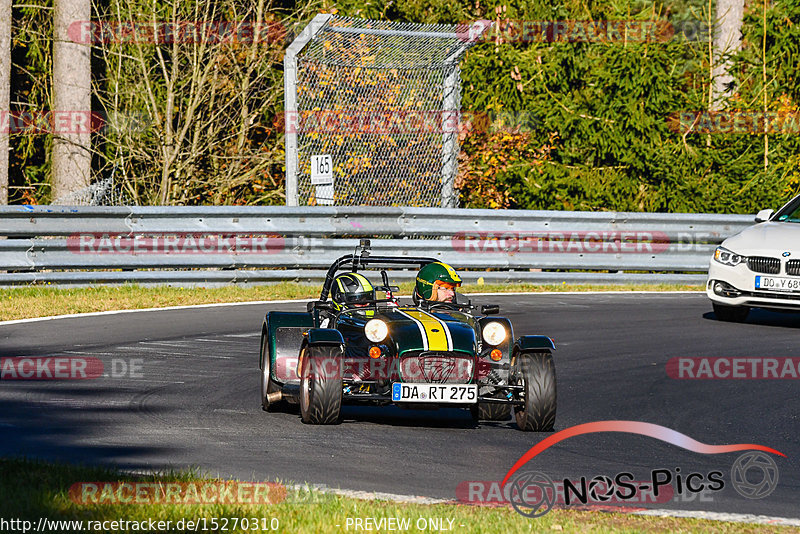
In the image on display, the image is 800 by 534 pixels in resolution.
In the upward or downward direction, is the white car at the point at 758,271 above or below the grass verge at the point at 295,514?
above

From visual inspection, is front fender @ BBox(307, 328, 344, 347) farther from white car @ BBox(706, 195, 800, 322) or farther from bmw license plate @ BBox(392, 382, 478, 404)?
white car @ BBox(706, 195, 800, 322)

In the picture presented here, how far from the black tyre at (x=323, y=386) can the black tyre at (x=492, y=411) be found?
38.1 inches

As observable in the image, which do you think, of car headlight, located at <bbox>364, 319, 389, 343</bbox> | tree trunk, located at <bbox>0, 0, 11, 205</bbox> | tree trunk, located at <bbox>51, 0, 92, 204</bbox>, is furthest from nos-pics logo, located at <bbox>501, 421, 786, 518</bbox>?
tree trunk, located at <bbox>0, 0, 11, 205</bbox>

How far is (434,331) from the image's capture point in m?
8.18


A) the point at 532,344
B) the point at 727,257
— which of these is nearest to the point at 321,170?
the point at 727,257

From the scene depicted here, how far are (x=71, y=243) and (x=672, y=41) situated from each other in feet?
36.0

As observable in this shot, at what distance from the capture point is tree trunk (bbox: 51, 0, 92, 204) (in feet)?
67.5

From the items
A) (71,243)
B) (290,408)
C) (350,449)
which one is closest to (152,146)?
(71,243)

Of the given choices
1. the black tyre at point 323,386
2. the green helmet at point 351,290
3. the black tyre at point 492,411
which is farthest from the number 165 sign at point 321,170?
the black tyre at point 323,386

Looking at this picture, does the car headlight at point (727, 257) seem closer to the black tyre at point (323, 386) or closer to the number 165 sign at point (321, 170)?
the number 165 sign at point (321, 170)

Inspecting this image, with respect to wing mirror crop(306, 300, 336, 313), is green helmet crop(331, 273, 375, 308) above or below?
above

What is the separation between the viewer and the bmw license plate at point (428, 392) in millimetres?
7887

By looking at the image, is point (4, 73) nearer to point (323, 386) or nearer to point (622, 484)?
point (323, 386)

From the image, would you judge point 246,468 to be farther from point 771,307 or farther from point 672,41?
point 672,41
